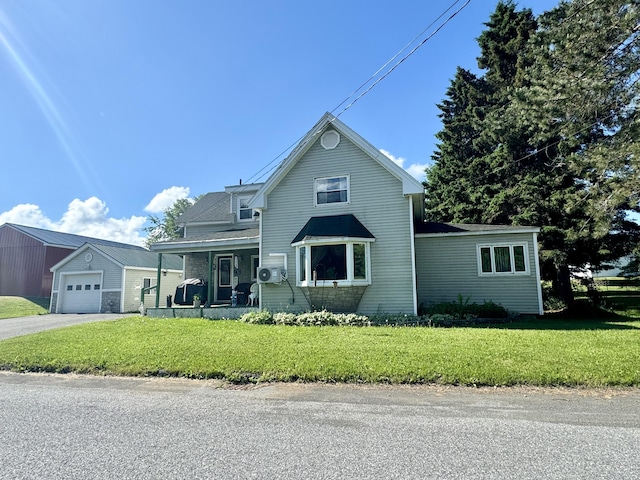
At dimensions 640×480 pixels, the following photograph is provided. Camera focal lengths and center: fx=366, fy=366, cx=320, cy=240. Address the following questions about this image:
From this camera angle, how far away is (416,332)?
9.65m

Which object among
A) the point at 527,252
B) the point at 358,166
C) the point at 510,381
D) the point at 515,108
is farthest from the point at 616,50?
the point at 510,381

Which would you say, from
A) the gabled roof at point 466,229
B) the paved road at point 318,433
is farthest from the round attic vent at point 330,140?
the paved road at point 318,433

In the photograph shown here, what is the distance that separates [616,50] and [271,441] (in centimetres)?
1385

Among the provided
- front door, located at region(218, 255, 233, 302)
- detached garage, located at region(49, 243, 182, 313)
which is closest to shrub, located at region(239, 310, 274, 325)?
front door, located at region(218, 255, 233, 302)

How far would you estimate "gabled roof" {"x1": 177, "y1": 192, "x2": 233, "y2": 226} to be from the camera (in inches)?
790

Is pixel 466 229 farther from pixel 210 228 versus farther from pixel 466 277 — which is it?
pixel 210 228

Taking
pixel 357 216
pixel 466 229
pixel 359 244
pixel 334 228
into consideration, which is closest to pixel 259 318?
pixel 334 228

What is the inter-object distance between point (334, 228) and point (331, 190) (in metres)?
1.72

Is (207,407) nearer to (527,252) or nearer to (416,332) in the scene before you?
(416,332)

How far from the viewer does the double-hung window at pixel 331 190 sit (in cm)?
1355

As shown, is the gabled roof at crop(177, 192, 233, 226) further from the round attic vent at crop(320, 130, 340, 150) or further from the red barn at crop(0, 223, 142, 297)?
the red barn at crop(0, 223, 142, 297)

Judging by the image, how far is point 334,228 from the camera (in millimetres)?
12797

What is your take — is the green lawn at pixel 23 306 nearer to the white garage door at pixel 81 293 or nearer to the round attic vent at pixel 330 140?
the white garage door at pixel 81 293

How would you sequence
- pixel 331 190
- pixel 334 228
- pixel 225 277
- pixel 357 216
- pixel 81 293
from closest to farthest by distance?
1. pixel 334 228
2. pixel 357 216
3. pixel 331 190
4. pixel 225 277
5. pixel 81 293
